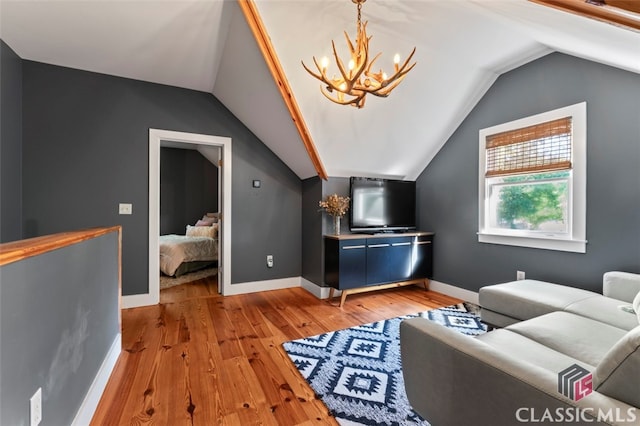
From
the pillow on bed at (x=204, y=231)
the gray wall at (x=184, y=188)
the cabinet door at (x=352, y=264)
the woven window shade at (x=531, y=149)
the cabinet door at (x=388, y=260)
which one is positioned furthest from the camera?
the gray wall at (x=184, y=188)

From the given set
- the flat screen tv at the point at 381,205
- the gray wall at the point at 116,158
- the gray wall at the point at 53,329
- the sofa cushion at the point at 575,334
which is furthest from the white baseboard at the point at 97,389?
the flat screen tv at the point at 381,205

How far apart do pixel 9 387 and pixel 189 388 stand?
1.15 m

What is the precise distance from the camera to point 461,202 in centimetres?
355

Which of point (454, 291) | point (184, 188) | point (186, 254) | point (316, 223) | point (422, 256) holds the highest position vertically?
point (184, 188)

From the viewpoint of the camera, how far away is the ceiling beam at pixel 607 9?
108 cm

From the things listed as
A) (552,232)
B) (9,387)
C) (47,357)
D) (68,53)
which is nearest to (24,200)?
(68,53)

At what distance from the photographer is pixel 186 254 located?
4547mm

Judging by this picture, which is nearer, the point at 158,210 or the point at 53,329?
the point at 53,329

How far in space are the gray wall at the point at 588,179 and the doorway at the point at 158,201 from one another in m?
2.92

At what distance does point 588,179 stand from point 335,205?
2.45 m

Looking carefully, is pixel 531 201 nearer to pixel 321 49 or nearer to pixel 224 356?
pixel 321 49

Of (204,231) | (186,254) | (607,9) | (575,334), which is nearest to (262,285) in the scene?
(186,254)

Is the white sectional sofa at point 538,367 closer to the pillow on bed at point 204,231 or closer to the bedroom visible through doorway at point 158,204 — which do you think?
the bedroom visible through doorway at point 158,204

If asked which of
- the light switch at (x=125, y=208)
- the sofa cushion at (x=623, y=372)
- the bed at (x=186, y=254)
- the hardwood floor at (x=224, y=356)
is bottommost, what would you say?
the hardwood floor at (x=224, y=356)
